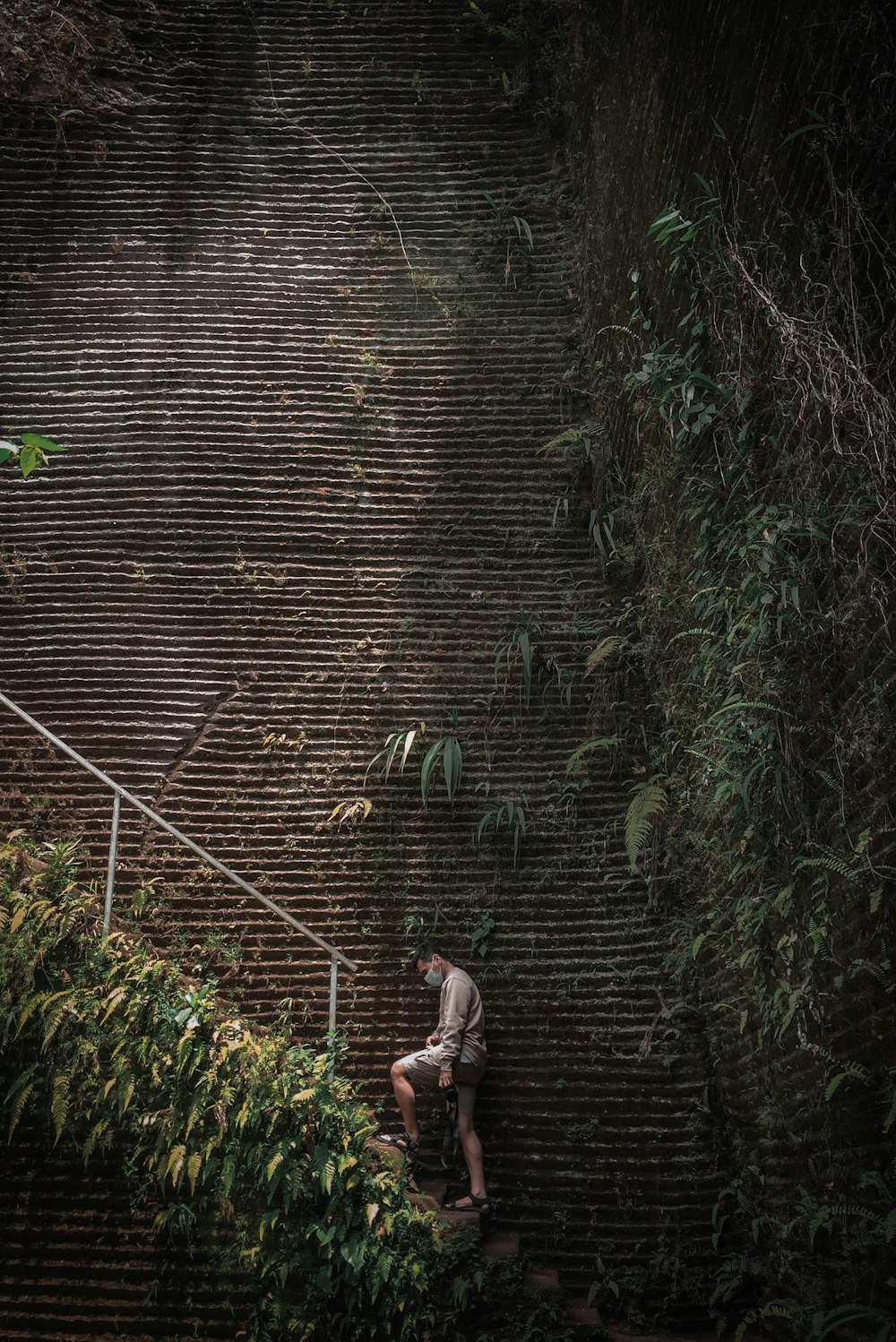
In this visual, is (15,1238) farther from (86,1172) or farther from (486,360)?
(486,360)

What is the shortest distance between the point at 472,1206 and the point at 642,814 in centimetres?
168

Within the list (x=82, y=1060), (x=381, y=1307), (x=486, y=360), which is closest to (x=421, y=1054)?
(x=381, y=1307)

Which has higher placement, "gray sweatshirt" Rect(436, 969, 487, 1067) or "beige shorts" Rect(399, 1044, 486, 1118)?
"gray sweatshirt" Rect(436, 969, 487, 1067)

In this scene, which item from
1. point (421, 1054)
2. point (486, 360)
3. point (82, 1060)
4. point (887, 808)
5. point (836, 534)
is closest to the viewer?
point (887, 808)

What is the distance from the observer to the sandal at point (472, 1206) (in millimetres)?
4051

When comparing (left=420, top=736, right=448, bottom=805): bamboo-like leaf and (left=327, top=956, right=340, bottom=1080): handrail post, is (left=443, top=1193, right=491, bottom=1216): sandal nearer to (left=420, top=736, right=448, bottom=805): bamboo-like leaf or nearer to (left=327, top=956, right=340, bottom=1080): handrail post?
(left=327, top=956, right=340, bottom=1080): handrail post

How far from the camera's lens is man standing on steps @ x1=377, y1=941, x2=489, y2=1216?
418 cm

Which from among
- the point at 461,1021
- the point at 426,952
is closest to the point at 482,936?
the point at 426,952

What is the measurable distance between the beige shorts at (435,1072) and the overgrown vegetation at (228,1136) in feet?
0.86

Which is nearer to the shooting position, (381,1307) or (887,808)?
(887,808)

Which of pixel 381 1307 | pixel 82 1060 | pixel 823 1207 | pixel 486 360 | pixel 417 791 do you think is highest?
pixel 486 360

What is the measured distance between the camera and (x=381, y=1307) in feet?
12.2

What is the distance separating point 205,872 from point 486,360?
348 cm

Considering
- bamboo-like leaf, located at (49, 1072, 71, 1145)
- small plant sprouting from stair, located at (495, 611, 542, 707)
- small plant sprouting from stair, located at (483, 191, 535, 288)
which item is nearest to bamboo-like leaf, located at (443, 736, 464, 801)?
small plant sprouting from stair, located at (495, 611, 542, 707)
